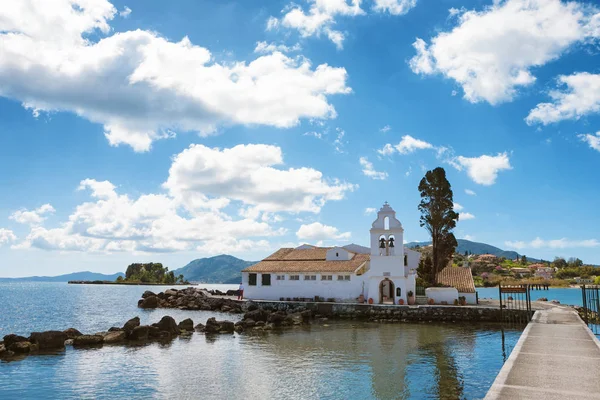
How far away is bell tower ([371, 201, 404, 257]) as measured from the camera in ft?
151

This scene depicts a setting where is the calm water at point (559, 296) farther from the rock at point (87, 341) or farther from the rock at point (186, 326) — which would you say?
the rock at point (87, 341)

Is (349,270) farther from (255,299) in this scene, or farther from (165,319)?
(165,319)

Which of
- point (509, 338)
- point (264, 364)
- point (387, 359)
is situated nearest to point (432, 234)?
point (509, 338)

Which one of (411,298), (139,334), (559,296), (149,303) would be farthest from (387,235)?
(559,296)

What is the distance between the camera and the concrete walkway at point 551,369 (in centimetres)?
1231

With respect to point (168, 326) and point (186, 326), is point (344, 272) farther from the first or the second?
point (168, 326)

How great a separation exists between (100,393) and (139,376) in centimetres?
281

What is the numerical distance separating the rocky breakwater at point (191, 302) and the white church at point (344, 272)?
9.28 ft

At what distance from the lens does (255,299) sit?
182 ft

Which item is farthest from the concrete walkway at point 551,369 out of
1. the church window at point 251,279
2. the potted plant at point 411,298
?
the church window at point 251,279

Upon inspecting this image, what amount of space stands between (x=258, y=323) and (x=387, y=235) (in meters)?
15.4

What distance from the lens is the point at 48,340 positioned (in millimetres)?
29109

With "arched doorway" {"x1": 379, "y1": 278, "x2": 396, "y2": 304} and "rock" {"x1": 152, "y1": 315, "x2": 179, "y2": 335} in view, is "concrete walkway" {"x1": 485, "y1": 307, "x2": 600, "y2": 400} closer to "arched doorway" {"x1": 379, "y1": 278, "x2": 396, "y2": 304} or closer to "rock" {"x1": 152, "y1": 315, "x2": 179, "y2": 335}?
"rock" {"x1": 152, "y1": 315, "x2": 179, "y2": 335}

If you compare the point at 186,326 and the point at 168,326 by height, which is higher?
the point at 168,326
